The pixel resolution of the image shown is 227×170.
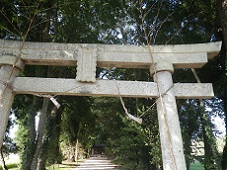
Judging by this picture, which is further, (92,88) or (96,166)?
(96,166)

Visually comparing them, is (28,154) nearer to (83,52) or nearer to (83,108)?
(83,108)

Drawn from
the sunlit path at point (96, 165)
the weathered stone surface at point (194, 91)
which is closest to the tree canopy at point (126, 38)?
the weathered stone surface at point (194, 91)

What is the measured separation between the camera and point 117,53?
4.13 meters

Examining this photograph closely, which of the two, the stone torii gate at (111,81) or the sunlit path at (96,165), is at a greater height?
the stone torii gate at (111,81)

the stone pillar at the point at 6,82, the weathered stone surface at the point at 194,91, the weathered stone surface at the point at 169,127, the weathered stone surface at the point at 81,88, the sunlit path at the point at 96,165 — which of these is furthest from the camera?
the sunlit path at the point at 96,165

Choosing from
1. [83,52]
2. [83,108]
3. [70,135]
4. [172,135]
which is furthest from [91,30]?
[70,135]

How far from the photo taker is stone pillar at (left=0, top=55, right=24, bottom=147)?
3.59 m

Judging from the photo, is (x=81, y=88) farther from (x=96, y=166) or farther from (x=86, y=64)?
(x=96, y=166)

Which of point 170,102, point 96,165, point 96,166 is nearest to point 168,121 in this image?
point 170,102

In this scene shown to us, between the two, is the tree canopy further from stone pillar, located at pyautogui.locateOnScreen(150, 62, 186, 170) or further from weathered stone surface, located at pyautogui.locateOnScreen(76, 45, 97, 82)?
weathered stone surface, located at pyautogui.locateOnScreen(76, 45, 97, 82)

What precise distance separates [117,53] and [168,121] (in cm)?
177

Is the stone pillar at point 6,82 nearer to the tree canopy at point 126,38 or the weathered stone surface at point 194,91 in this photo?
the tree canopy at point 126,38

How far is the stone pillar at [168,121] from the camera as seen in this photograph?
3.38 metres

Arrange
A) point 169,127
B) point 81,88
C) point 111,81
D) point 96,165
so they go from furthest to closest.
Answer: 1. point 96,165
2. point 111,81
3. point 81,88
4. point 169,127
